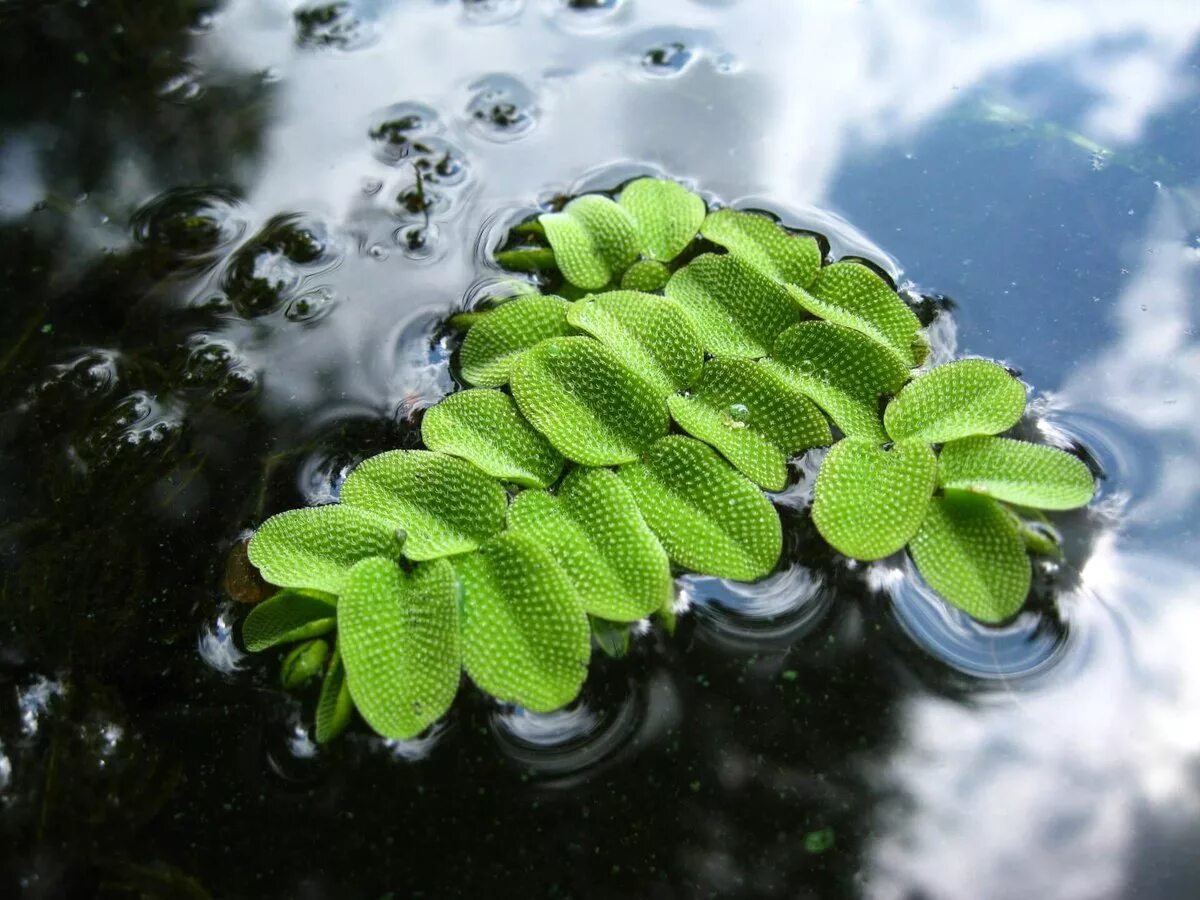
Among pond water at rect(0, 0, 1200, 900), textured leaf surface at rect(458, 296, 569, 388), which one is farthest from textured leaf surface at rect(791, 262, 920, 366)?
textured leaf surface at rect(458, 296, 569, 388)

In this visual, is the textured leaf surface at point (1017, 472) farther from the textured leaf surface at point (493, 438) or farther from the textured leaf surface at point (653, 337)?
the textured leaf surface at point (493, 438)

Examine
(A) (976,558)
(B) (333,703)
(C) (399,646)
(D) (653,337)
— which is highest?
(D) (653,337)

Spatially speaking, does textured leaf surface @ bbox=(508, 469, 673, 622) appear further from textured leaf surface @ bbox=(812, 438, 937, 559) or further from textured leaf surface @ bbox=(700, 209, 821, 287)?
textured leaf surface @ bbox=(700, 209, 821, 287)

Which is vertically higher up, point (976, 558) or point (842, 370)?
point (842, 370)

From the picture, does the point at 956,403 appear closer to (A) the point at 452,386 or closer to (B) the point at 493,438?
(B) the point at 493,438

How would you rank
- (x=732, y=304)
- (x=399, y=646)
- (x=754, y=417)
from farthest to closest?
(x=732, y=304)
(x=754, y=417)
(x=399, y=646)

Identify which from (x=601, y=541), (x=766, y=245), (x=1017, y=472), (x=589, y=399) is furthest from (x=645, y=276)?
(x=1017, y=472)
